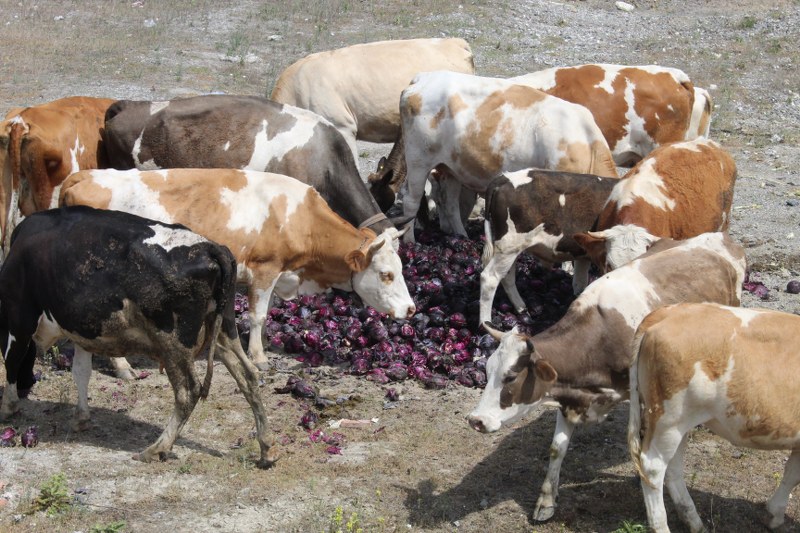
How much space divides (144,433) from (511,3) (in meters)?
19.6

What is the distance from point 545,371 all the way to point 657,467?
2.90 feet

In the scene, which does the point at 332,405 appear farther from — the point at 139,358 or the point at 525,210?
the point at 525,210

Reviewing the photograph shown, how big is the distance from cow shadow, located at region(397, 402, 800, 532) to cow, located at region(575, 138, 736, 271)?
5.52 feet

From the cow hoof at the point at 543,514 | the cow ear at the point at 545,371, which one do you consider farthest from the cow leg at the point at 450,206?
the cow hoof at the point at 543,514

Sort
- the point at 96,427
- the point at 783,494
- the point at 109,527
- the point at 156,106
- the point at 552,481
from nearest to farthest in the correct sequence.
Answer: the point at 109,527 → the point at 783,494 → the point at 552,481 → the point at 96,427 → the point at 156,106

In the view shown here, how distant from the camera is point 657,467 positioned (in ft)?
19.7

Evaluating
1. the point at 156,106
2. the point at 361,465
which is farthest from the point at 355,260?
the point at 156,106

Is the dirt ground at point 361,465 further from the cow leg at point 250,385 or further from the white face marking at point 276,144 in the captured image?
the white face marking at point 276,144

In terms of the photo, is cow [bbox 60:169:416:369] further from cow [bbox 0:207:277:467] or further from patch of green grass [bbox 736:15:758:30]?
patch of green grass [bbox 736:15:758:30]

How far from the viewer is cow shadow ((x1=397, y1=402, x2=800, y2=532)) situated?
6.59 meters

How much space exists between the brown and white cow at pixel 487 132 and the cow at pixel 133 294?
4661 mm

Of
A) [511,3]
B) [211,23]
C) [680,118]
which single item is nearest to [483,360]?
[680,118]

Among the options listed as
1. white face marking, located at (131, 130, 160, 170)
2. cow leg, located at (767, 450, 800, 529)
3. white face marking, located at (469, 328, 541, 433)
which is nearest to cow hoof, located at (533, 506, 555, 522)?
white face marking, located at (469, 328, 541, 433)

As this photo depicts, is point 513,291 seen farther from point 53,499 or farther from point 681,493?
point 53,499
